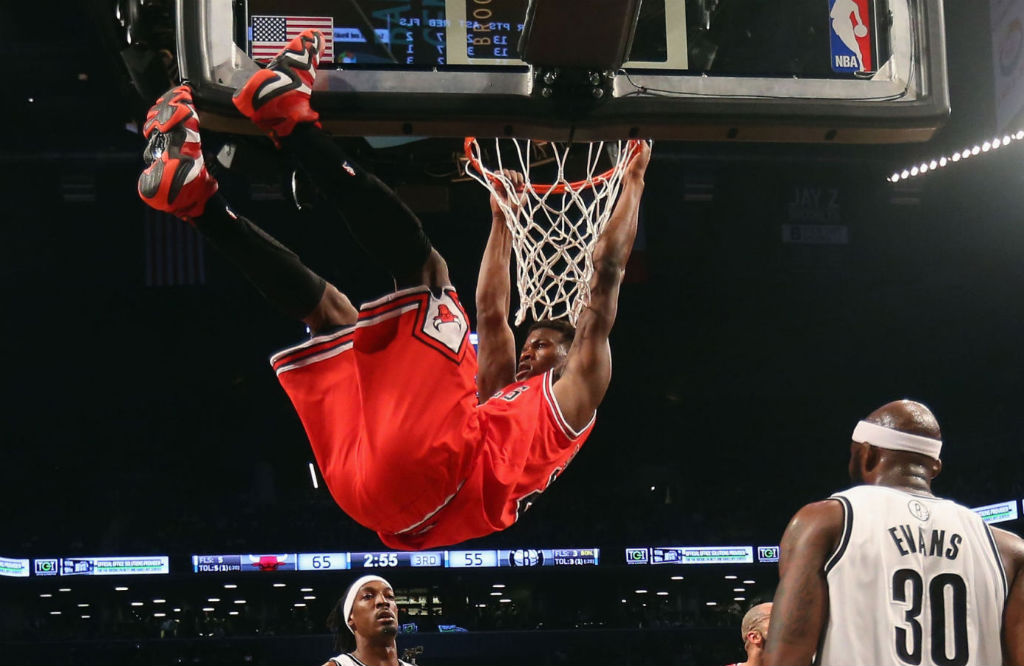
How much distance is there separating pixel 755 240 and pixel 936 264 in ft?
8.64

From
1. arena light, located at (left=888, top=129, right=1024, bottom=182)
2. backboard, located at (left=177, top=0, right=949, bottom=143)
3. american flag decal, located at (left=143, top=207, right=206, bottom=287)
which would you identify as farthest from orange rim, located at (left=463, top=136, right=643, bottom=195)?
american flag decal, located at (left=143, top=207, right=206, bottom=287)

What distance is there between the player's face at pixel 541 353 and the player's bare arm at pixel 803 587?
170 centimetres

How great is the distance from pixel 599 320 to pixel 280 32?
1.44m

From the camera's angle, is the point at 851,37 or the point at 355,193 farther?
the point at 851,37

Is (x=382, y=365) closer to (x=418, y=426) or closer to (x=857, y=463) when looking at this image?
(x=418, y=426)

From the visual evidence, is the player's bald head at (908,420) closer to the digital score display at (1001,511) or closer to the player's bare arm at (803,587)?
the player's bare arm at (803,587)

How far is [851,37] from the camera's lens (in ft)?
12.4

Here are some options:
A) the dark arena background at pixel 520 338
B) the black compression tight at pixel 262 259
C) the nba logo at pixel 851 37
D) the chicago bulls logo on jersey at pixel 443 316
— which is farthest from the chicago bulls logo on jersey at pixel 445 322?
the dark arena background at pixel 520 338

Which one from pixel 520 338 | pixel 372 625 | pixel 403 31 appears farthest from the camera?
pixel 520 338

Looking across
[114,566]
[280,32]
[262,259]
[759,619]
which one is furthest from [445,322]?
[114,566]

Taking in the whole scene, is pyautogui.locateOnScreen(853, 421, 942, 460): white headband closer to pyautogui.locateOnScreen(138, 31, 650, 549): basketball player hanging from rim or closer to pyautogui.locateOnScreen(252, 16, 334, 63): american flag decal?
pyautogui.locateOnScreen(138, 31, 650, 549): basketball player hanging from rim

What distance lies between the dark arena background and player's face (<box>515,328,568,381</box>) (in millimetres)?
9369

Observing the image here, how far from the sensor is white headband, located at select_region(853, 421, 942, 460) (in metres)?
3.08

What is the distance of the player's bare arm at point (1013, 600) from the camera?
2920 mm
